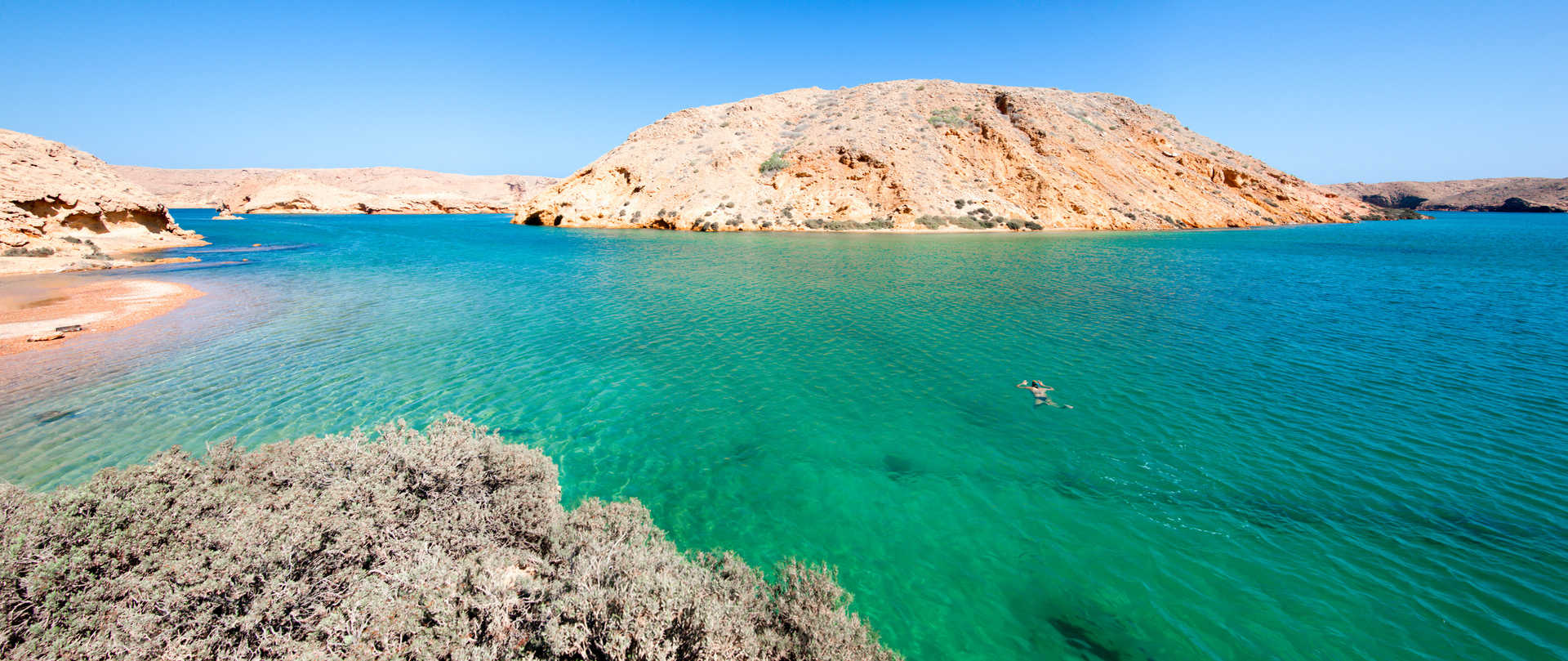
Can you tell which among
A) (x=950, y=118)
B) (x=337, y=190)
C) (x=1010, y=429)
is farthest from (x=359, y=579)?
(x=337, y=190)

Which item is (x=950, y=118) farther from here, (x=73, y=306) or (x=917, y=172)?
(x=73, y=306)

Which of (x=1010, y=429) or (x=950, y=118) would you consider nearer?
(x=1010, y=429)

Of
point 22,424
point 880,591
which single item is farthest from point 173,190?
point 880,591

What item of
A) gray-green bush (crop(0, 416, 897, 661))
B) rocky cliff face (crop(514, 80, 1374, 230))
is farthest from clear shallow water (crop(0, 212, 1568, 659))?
rocky cliff face (crop(514, 80, 1374, 230))

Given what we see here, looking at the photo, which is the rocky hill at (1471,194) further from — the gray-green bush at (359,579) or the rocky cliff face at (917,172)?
the gray-green bush at (359,579)

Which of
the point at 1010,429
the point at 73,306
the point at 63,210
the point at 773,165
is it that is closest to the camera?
the point at 1010,429

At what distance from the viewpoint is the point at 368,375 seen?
12414mm

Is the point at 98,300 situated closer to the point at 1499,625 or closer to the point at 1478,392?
the point at 1499,625

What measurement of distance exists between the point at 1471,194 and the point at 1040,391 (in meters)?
193

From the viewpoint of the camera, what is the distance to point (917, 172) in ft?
181

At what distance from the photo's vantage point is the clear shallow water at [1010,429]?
20.3 feet

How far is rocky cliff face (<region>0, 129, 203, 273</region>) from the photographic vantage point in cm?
2827

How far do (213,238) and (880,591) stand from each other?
67.6 meters

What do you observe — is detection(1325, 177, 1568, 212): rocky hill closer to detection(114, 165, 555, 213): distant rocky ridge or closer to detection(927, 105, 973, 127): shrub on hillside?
detection(927, 105, 973, 127): shrub on hillside
